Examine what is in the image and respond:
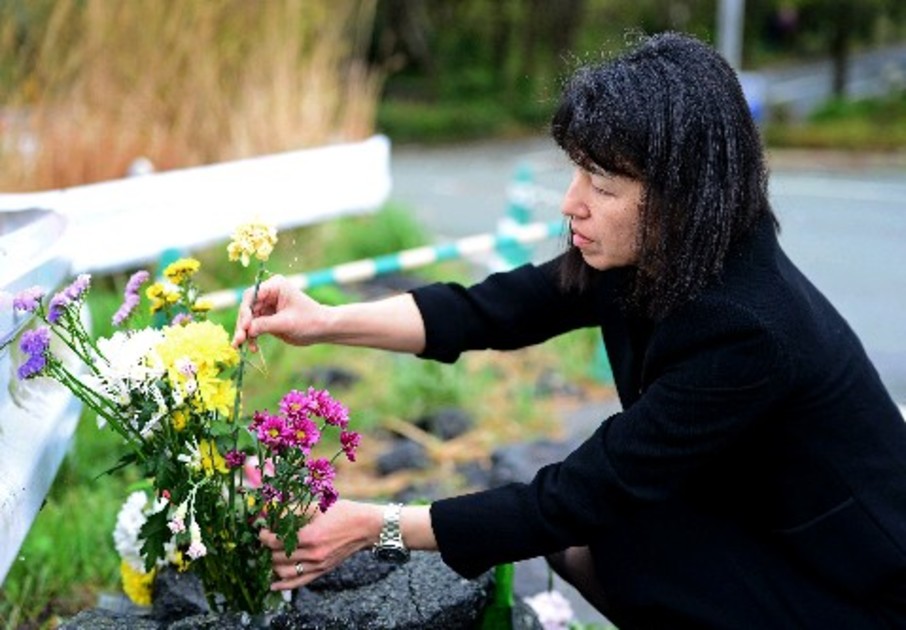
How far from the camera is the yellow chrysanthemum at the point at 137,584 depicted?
113 inches

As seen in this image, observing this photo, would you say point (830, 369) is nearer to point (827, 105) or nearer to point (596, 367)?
point (596, 367)

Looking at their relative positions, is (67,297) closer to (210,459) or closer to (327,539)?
(210,459)

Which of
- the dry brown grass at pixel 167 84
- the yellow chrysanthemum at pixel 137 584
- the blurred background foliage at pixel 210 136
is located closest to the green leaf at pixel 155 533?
the yellow chrysanthemum at pixel 137 584

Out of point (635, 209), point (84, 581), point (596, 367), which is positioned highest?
point (635, 209)

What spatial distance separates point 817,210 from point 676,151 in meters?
12.1

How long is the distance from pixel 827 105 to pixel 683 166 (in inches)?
904

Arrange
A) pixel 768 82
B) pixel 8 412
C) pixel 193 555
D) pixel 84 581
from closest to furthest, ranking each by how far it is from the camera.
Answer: pixel 193 555, pixel 8 412, pixel 84 581, pixel 768 82

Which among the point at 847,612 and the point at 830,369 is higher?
the point at 830,369

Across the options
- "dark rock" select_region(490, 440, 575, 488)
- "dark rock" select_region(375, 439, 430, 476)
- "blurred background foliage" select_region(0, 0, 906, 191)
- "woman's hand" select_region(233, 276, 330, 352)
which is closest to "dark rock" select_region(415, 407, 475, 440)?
"dark rock" select_region(375, 439, 430, 476)

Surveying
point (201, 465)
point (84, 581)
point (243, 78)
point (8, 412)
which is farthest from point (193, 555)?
point (243, 78)

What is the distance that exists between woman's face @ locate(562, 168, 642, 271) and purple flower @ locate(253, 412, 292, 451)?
0.59 metres

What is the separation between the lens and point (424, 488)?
169 inches

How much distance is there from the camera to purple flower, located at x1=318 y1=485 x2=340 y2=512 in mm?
2377

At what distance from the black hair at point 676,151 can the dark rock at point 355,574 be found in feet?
2.61
